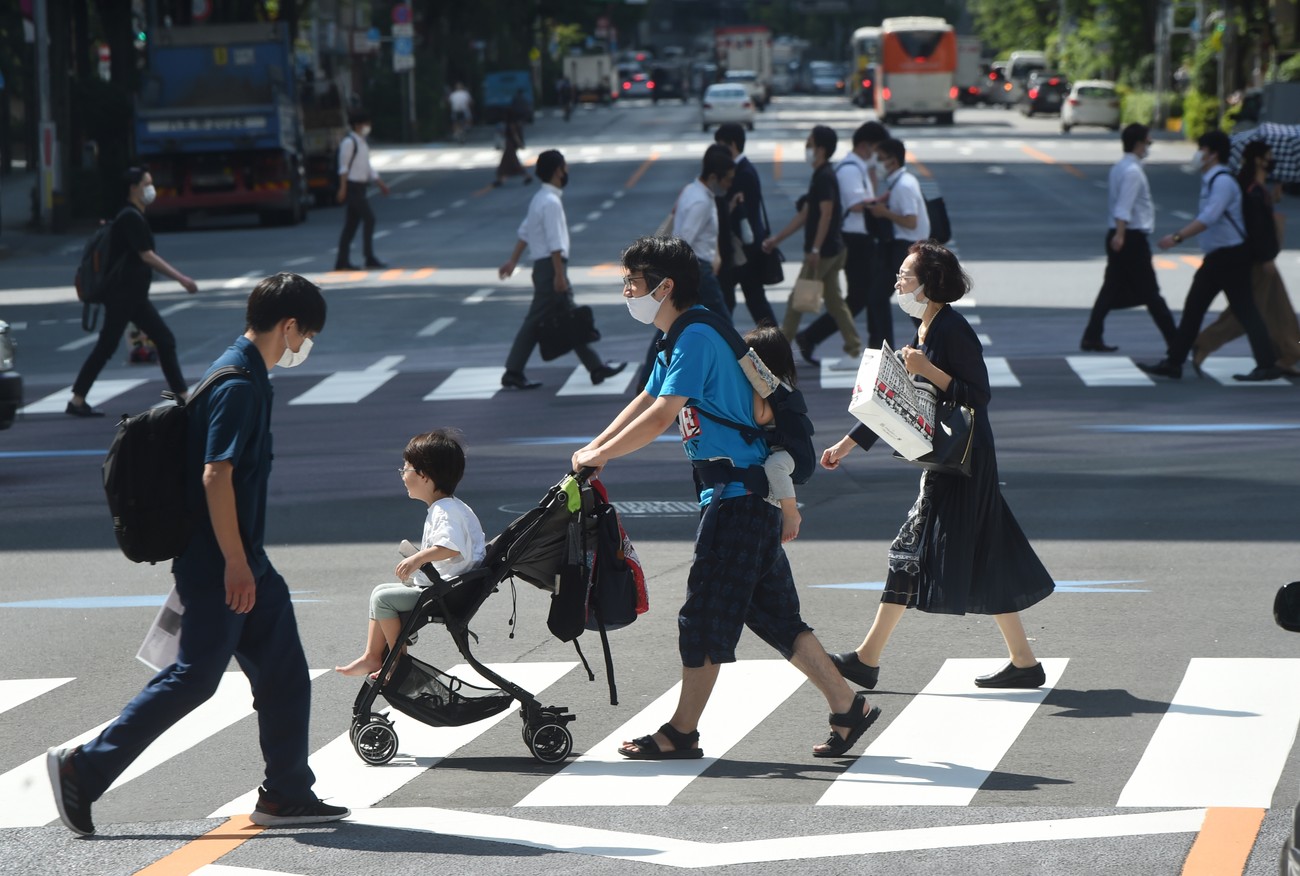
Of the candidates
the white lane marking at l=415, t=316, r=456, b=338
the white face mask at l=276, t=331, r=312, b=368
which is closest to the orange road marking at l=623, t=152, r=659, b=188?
the white lane marking at l=415, t=316, r=456, b=338

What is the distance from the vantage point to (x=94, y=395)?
58.0ft

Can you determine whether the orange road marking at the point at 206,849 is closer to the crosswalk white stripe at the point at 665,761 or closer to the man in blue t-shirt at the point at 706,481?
the crosswalk white stripe at the point at 665,761

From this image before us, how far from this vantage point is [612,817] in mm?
6234

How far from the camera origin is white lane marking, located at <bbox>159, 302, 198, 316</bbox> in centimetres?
2409

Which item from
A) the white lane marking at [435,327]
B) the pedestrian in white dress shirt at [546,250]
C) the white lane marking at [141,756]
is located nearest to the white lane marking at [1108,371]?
the pedestrian in white dress shirt at [546,250]

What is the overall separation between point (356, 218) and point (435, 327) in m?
5.82

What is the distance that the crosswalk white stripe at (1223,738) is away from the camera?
6.36 meters

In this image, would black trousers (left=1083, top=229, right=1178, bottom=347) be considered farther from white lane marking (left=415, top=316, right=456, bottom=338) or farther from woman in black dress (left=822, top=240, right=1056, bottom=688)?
woman in black dress (left=822, top=240, right=1056, bottom=688)

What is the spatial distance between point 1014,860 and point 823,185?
36.3 ft

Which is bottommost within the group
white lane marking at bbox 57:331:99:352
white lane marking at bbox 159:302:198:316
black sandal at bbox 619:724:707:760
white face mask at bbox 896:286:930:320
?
white lane marking at bbox 159:302:198:316

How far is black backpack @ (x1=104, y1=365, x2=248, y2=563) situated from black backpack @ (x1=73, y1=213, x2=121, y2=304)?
1041cm

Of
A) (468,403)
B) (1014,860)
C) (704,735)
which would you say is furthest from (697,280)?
(468,403)

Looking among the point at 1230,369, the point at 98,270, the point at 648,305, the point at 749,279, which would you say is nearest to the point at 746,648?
the point at 648,305

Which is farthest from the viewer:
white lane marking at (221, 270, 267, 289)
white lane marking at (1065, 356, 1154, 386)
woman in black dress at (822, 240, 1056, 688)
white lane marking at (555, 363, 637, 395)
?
white lane marking at (221, 270, 267, 289)
